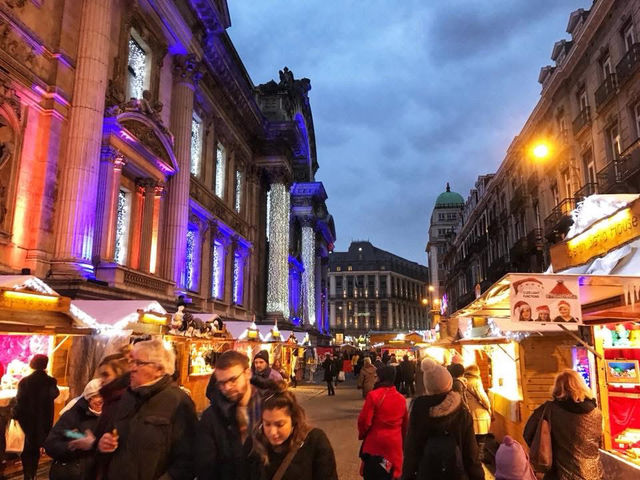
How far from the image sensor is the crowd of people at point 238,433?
317 cm

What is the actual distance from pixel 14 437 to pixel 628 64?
1959 centimetres

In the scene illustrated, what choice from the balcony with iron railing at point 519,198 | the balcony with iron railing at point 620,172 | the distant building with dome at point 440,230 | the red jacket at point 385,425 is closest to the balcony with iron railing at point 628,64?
the balcony with iron railing at point 620,172

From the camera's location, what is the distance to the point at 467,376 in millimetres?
9102

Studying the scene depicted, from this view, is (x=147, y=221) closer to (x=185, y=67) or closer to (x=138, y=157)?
(x=138, y=157)

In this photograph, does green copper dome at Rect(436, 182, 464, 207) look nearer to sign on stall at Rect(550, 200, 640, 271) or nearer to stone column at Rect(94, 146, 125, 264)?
stone column at Rect(94, 146, 125, 264)

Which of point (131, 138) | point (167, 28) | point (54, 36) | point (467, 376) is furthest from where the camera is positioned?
point (167, 28)

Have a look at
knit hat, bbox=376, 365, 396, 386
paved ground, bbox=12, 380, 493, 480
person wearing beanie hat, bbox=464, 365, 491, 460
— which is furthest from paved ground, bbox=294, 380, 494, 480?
knit hat, bbox=376, 365, 396, 386

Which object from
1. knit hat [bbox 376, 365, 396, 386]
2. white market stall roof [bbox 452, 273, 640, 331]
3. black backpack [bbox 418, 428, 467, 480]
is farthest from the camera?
knit hat [bbox 376, 365, 396, 386]

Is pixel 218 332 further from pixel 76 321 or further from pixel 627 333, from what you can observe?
pixel 627 333

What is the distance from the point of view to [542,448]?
466cm

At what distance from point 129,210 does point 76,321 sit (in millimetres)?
8837

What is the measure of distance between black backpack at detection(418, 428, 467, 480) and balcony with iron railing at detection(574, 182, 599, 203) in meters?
18.0

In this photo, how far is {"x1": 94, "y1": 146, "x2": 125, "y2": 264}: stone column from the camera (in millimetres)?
15086

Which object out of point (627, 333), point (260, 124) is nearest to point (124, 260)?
point (627, 333)
